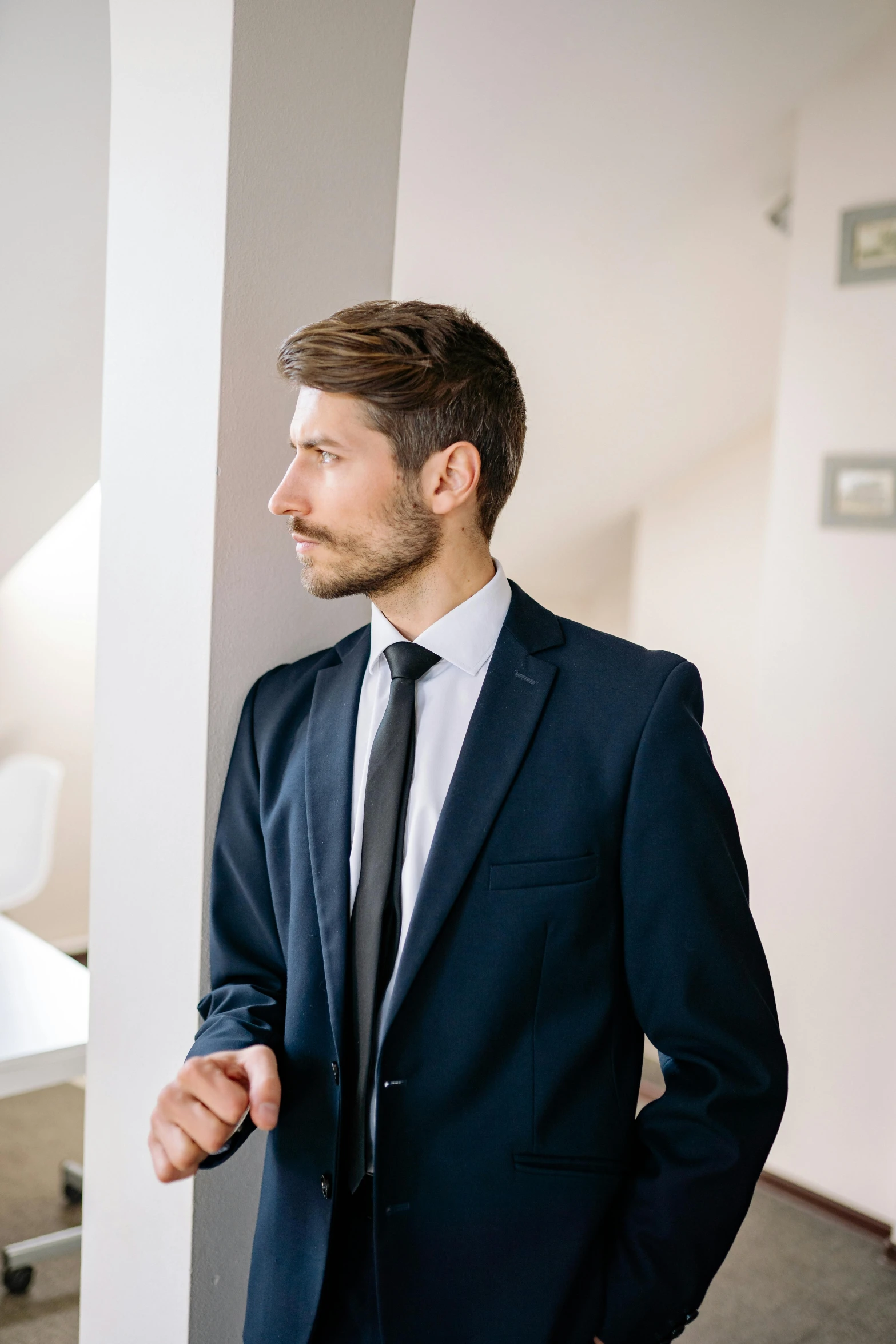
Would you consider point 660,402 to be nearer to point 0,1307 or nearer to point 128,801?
point 128,801

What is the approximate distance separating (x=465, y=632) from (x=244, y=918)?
0.44 meters

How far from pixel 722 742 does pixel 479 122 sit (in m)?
3.05

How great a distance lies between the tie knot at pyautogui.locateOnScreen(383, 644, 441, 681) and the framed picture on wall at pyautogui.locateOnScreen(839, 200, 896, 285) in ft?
7.53

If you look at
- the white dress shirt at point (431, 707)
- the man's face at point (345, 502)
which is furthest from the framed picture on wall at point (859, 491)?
the man's face at point (345, 502)

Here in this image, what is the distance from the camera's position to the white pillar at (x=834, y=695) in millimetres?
3004

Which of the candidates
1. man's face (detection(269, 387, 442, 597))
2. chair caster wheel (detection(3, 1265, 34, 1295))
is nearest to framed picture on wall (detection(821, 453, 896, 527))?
man's face (detection(269, 387, 442, 597))

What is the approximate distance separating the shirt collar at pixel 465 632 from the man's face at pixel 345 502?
73mm

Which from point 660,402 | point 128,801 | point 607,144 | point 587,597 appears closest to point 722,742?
point 587,597

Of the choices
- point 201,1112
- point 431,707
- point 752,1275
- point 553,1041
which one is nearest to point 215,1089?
point 201,1112

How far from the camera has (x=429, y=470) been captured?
1270mm

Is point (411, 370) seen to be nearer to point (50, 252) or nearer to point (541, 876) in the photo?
point (541, 876)

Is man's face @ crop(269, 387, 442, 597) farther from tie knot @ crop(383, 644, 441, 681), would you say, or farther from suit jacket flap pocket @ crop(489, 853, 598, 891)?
suit jacket flap pocket @ crop(489, 853, 598, 891)

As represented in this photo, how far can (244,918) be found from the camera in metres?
1.35

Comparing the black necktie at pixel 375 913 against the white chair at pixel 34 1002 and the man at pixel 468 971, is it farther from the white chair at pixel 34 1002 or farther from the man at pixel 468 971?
the white chair at pixel 34 1002
